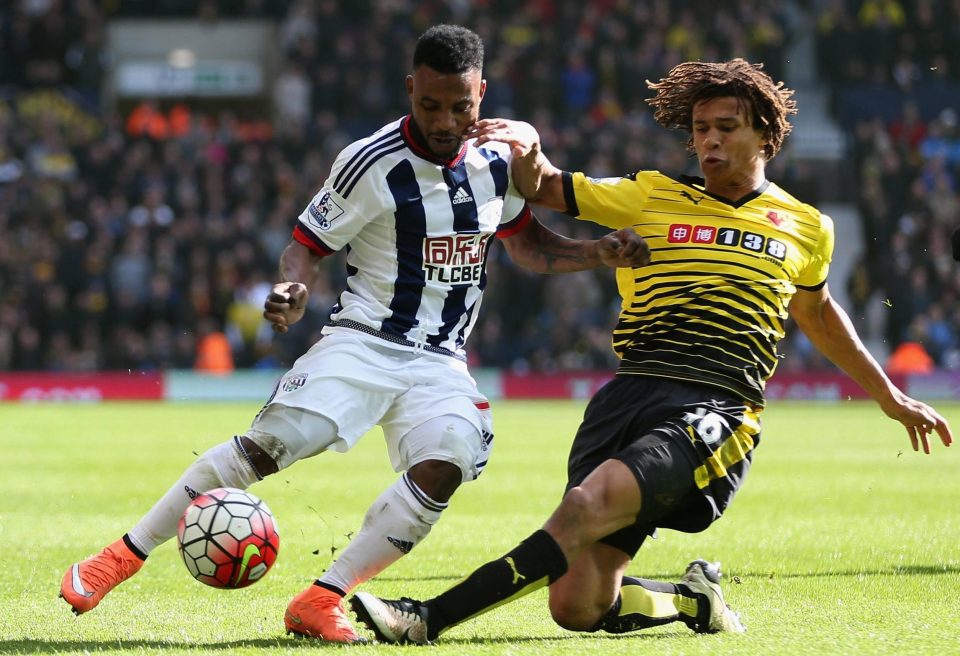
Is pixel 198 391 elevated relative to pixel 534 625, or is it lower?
lower

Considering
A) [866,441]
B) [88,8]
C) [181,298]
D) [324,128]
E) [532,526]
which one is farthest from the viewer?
[88,8]

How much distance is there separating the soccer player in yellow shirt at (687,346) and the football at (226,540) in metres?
0.43

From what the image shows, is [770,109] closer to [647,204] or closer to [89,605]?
[647,204]

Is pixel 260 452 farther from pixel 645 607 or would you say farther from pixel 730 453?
pixel 730 453

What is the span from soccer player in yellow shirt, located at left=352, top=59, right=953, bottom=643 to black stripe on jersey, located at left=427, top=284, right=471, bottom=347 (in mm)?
506

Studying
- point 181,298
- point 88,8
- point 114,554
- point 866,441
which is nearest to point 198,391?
point 181,298

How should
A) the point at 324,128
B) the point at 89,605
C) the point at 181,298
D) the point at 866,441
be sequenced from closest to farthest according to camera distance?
the point at 89,605 → the point at 866,441 → the point at 181,298 → the point at 324,128

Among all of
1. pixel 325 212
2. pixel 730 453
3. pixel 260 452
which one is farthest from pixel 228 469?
pixel 730 453

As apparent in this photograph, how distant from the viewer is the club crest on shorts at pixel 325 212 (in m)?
5.67

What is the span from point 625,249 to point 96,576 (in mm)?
2304

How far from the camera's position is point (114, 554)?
219 inches

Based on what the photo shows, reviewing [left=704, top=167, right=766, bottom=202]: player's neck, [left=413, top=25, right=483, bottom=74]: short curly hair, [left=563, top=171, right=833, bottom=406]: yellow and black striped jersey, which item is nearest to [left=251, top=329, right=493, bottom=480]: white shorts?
[left=563, top=171, right=833, bottom=406]: yellow and black striped jersey

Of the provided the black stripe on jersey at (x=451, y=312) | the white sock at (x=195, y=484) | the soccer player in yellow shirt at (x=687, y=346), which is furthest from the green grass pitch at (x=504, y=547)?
the black stripe on jersey at (x=451, y=312)

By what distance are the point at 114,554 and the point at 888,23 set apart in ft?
76.7
